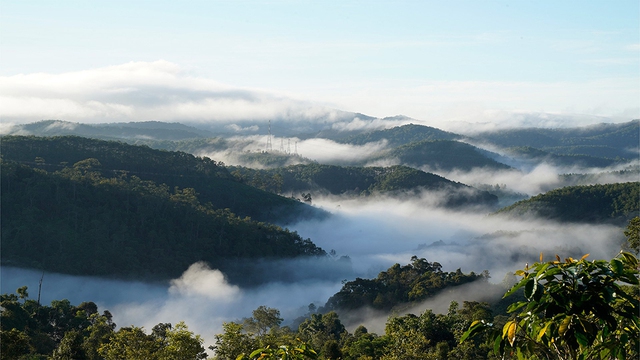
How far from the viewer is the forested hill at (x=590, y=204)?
155m

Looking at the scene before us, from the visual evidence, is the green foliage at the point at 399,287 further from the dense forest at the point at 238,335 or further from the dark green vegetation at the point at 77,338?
the dark green vegetation at the point at 77,338

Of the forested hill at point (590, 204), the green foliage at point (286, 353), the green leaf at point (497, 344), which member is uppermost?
the green leaf at point (497, 344)

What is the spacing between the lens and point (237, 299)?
12381 cm

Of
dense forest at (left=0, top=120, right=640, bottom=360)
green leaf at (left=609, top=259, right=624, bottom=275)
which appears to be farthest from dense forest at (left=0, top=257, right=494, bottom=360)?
green leaf at (left=609, top=259, right=624, bottom=275)

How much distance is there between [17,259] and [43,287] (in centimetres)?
640

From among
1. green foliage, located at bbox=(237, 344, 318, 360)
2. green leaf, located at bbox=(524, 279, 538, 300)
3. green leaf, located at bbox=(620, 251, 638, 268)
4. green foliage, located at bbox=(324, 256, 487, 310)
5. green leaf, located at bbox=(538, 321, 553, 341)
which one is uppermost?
green leaf, located at bbox=(620, 251, 638, 268)

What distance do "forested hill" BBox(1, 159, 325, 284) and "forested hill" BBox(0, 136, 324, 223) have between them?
10807 millimetres

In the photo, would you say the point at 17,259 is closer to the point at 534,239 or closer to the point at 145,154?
the point at 145,154

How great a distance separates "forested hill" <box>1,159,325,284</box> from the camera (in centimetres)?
10706

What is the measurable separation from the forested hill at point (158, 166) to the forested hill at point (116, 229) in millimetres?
10807

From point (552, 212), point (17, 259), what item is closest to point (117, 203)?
point (17, 259)

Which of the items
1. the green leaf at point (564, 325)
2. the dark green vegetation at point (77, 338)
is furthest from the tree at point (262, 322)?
the green leaf at point (564, 325)

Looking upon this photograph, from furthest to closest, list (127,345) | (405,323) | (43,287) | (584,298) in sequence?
(43,287) < (405,323) < (127,345) < (584,298)

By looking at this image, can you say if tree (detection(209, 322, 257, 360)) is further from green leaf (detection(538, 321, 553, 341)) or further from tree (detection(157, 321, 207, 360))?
green leaf (detection(538, 321, 553, 341))
